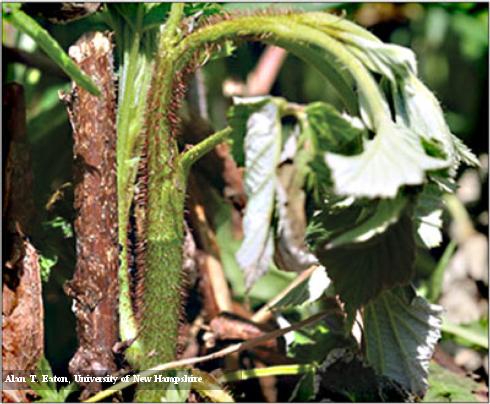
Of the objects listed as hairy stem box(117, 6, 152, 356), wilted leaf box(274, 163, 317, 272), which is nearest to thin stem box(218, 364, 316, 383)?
hairy stem box(117, 6, 152, 356)

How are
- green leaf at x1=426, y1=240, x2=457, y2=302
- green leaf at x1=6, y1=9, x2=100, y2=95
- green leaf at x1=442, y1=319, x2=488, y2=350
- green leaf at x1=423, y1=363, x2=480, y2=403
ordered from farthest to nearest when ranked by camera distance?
green leaf at x1=426, y1=240, x2=457, y2=302 → green leaf at x1=442, y1=319, x2=488, y2=350 → green leaf at x1=423, y1=363, x2=480, y2=403 → green leaf at x1=6, y1=9, x2=100, y2=95

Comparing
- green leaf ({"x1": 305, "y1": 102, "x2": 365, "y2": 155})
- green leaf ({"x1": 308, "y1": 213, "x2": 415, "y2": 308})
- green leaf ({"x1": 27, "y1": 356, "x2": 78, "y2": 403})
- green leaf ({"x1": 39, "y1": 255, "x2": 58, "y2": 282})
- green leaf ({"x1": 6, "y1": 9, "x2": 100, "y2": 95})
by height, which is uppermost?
green leaf ({"x1": 6, "y1": 9, "x2": 100, "y2": 95})

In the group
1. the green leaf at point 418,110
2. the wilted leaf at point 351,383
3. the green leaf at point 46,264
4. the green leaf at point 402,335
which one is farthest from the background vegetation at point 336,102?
the green leaf at point 418,110

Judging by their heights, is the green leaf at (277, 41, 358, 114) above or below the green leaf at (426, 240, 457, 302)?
above

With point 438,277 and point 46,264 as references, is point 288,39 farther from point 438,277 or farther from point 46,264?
point 438,277

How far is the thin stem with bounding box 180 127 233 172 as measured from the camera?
0.90 meters

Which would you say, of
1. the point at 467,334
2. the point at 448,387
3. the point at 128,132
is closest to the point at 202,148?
the point at 128,132

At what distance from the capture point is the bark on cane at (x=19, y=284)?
102 cm

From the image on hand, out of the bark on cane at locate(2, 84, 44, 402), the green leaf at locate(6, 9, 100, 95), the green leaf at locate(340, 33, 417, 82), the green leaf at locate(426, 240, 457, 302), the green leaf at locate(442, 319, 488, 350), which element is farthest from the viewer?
the green leaf at locate(426, 240, 457, 302)

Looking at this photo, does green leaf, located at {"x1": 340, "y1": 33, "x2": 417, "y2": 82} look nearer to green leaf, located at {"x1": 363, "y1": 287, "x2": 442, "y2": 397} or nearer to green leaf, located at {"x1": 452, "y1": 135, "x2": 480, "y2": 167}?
green leaf, located at {"x1": 452, "y1": 135, "x2": 480, "y2": 167}

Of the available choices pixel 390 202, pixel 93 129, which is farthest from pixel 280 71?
pixel 390 202

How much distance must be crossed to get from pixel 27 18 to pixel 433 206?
45 cm

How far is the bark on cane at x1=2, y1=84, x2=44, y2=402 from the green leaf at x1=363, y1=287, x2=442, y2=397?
1.25ft

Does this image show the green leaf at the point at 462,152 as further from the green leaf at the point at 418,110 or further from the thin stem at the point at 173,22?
the thin stem at the point at 173,22
